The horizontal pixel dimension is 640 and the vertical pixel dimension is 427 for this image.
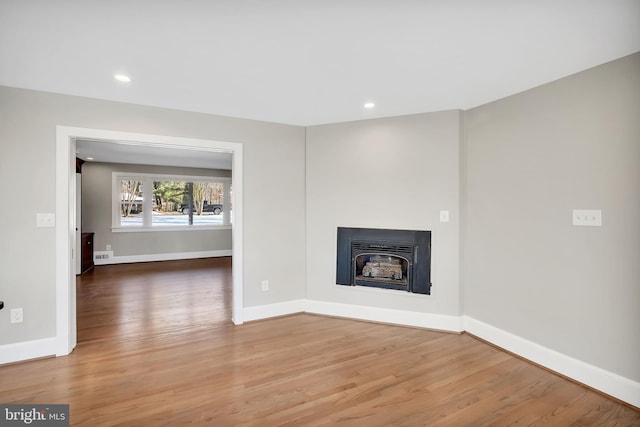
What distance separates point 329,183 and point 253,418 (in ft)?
8.46

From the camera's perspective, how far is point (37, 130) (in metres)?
2.72

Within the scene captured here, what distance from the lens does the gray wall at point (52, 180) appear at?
104 inches

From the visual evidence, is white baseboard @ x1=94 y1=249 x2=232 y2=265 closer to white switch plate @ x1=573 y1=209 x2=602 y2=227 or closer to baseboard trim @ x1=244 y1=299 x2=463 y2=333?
baseboard trim @ x1=244 y1=299 x2=463 y2=333

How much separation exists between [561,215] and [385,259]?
5.78 feet

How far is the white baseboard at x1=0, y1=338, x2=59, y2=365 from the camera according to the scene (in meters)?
2.64

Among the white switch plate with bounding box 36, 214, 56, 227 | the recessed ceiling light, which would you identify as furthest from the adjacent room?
the recessed ceiling light

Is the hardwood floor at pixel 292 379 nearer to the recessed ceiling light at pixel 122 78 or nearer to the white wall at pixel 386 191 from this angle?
the white wall at pixel 386 191

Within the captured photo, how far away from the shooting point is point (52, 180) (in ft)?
9.12

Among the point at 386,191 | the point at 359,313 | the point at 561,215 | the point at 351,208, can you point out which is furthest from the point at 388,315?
the point at 561,215

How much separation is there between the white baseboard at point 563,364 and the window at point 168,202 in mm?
6855

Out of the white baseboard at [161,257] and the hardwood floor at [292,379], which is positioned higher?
the white baseboard at [161,257]

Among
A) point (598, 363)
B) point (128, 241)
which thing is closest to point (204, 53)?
point (598, 363)

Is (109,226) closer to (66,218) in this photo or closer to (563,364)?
(66,218)
